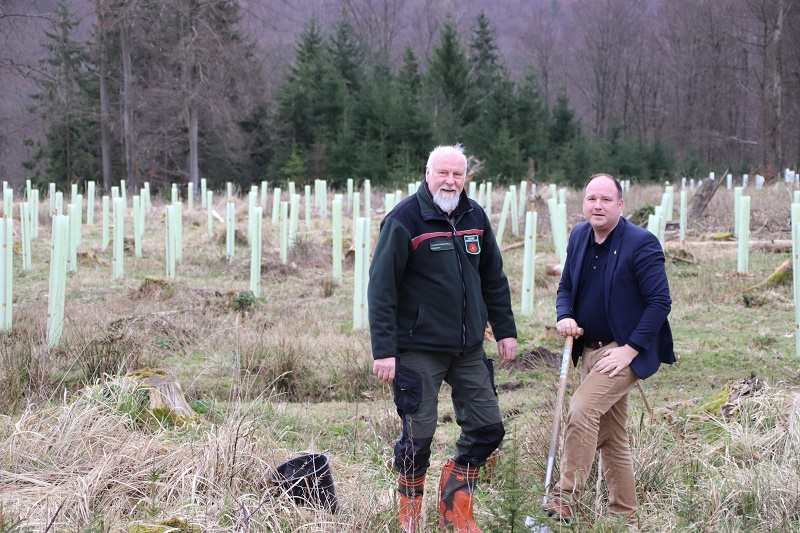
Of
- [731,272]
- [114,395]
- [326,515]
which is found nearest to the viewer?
[326,515]

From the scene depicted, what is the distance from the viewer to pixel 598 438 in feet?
12.8

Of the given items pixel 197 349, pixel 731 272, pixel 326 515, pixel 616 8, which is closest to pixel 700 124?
pixel 616 8

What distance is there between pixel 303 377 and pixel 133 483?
2.91 m

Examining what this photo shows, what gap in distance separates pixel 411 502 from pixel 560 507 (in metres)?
0.66

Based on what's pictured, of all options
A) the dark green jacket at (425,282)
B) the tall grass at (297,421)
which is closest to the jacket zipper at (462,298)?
the dark green jacket at (425,282)

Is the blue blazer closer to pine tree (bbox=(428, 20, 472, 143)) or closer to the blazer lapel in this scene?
the blazer lapel

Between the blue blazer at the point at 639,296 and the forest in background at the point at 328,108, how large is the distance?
85.7 ft

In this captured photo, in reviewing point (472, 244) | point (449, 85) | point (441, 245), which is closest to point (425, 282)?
point (441, 245)

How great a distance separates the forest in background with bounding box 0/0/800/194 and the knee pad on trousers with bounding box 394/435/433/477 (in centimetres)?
2625

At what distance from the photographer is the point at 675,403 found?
19.0ft

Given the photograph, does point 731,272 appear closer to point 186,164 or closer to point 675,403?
point 675,403

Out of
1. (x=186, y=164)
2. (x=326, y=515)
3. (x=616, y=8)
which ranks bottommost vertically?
(x=326, y=515)

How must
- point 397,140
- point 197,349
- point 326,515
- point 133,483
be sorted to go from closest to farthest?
point 326,515, point 133,483, point 197,349, point 397,140

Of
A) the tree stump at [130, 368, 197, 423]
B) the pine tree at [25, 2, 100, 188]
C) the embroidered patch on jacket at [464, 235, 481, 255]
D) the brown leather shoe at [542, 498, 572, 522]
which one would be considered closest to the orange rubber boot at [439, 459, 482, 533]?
the brown leather shoe at [542, 498, 572, 522]
